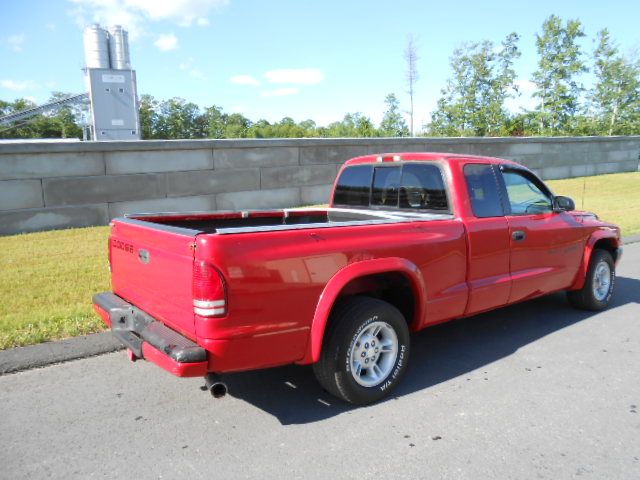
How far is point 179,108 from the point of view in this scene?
7275 centimetres

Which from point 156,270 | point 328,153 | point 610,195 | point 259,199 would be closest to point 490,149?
point 610,195

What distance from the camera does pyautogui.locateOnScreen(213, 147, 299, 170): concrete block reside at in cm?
1111

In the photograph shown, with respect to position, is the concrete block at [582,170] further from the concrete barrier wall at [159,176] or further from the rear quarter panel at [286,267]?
the rear quarter panel at [286,267]

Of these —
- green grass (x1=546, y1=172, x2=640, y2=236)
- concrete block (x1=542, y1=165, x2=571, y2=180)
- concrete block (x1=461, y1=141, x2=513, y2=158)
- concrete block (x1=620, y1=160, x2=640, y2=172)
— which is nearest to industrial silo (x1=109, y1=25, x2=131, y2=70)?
concrete block (x1=461, y1=141, x2=513, y2=158)

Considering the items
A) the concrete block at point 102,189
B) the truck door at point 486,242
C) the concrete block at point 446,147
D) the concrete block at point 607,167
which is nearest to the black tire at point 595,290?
the truck door at point 486,242

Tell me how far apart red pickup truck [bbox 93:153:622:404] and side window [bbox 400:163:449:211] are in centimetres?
1

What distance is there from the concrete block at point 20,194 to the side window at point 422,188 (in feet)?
23.6

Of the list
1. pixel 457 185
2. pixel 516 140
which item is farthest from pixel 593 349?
pixel 516 140

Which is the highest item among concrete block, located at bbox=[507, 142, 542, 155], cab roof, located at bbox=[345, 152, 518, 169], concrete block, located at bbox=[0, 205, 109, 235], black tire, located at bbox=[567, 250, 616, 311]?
concrete block, located at bbox=[507, 142, 542, 155]

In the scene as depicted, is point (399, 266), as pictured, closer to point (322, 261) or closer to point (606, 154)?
point (322, 261)

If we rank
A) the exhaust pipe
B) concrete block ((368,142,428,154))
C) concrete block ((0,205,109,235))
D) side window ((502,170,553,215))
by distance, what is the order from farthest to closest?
concrete block ((368,142,428,154))
concrete block ((0,205,109,235))
side window ((502,170,553,215))
the exhaust pipe

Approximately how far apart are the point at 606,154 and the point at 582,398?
22937mm

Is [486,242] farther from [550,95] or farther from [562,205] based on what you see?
[550,95]

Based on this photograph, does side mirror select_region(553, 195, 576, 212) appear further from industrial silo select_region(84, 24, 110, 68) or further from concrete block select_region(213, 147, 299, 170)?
industrial silo select_region(84, 24, 110, 68)
